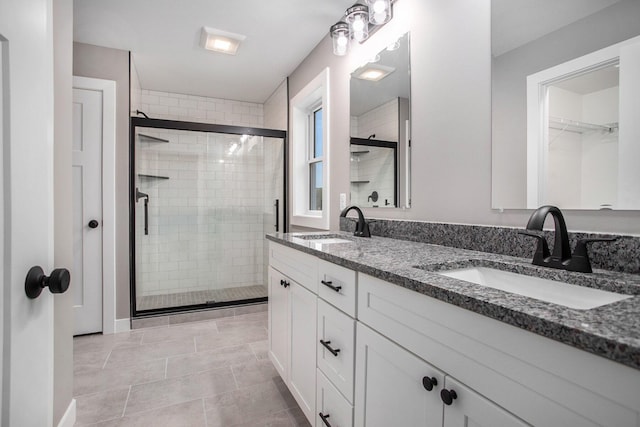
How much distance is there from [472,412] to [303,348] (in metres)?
0.96

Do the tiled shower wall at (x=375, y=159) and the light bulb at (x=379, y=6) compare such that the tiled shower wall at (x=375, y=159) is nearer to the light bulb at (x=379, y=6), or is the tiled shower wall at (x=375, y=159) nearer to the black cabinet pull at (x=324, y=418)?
the light bulb at (x=379, y=6)

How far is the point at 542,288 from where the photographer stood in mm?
878

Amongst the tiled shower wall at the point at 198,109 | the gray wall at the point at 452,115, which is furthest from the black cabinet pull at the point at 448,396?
the tiled shower wall at the point at 198,109

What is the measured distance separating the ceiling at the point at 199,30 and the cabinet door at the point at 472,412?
2.29 metres

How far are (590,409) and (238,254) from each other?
10.7 feet

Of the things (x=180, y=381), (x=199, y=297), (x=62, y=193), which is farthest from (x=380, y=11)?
(x=199, y=297)

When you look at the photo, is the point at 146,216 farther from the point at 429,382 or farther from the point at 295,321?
the point at 429,382

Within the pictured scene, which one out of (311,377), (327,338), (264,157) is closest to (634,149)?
(327,338)

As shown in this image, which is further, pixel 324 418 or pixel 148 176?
pixel 148 176

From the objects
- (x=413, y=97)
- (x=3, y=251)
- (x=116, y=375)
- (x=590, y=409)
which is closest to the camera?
(x=590, y=409)

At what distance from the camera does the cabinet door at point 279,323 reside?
67.0 inches

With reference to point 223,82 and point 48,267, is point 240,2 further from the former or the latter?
point 48,267

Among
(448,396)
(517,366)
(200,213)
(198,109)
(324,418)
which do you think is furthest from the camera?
(198,109)

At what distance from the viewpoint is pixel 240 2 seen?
213 centimetres
